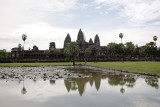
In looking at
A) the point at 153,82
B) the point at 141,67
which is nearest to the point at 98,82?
the point at 153,82

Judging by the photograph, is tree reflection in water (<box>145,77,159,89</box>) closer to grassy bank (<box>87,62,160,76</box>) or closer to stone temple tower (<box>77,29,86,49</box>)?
grassy bank (<box>87,62,160,76</box>)

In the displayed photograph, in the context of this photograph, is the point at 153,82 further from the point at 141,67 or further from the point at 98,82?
the point at 141,67

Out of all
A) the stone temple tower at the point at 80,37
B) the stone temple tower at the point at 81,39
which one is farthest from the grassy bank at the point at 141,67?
the stone temple tower at the point at 80,37

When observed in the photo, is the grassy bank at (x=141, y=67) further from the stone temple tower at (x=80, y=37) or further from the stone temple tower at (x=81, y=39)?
the stone temple tower at (x=80, y=37)

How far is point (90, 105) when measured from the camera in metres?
9.94

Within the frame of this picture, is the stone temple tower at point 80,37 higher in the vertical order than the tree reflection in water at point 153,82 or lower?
higher

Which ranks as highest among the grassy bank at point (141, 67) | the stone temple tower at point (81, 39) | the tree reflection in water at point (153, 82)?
the stone temple tower at point (81, 39)

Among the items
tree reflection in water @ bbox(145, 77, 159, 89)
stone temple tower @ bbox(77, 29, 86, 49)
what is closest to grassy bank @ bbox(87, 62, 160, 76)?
tree reflection in water @ bbox(145, 77, 159, 89)

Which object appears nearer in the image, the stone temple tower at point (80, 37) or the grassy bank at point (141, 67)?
the grassy bank at point (141, 67)

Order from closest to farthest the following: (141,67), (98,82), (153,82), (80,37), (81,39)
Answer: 1. (153,82)
2. (98,82)
3. (141,67)
4. (81,39)
5. (80,37)

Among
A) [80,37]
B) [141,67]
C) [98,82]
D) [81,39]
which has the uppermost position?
[80,37]

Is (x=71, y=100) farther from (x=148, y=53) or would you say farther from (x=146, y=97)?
(x=148, y=53)

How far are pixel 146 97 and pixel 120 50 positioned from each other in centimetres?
9560

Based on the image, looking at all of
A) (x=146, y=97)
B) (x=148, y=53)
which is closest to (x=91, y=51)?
(x=148, y=53)
